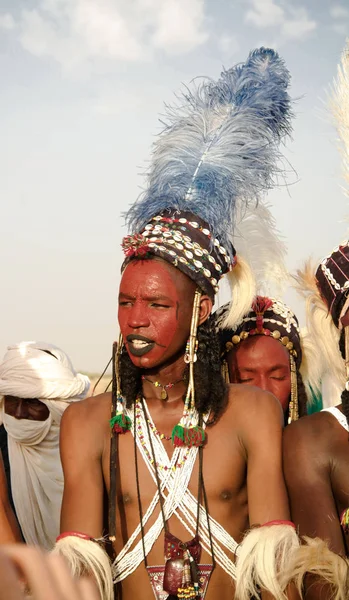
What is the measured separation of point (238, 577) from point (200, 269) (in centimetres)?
144

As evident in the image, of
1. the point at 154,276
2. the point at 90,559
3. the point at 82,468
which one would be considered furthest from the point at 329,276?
the point at 90,559

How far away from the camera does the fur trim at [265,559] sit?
3150 mm

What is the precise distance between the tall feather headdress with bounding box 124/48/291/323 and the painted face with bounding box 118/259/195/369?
13 centimetres

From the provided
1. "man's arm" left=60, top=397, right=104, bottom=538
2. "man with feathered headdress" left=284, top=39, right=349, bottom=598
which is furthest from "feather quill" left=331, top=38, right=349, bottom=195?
"man's arm" left=60, top=397, right=104, bottom=538

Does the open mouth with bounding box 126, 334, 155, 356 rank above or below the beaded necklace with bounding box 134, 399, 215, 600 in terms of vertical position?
above

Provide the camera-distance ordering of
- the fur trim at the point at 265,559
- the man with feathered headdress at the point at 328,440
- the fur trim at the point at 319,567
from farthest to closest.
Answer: the man with feathered headdress at the point at 328,440, the fur trim at the point at 265,559, the fur trim at the point at 319,567

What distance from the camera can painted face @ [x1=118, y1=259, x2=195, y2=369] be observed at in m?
3.58

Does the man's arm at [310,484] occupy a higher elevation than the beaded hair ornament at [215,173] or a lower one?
lower

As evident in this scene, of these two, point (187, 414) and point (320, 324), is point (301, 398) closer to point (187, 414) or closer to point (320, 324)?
point (320, 324)

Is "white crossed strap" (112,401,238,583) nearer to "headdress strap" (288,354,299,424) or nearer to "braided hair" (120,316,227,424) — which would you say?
"braided hair" (120,316,227,424)

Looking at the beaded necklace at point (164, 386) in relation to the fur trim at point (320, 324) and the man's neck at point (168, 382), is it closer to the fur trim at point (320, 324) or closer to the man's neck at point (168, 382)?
the man's neck at point (168, 382)

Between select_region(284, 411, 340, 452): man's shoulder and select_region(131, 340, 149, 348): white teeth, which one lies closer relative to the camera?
select_region(284, 411, 340, 452): man's shoulder

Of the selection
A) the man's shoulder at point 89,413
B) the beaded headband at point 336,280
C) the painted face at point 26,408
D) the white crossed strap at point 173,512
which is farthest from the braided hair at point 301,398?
the painted face at point 26,408

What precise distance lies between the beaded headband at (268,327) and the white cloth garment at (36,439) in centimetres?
172
